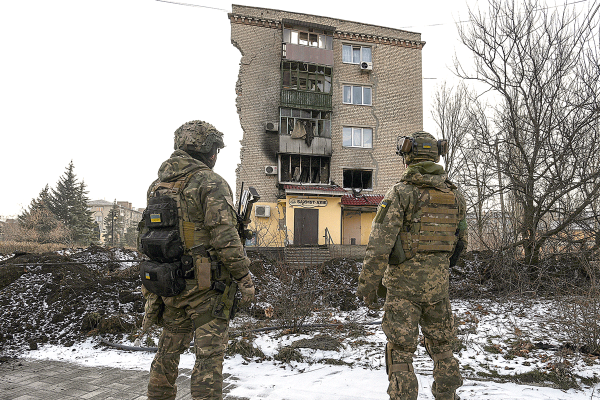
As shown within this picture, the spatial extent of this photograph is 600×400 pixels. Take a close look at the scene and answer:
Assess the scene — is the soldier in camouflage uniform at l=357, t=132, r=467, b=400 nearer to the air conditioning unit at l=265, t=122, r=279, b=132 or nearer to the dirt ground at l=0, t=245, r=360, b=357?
the dirt ground at l=0, t=245, r=360, b=357

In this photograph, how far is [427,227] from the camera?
282 centimetres

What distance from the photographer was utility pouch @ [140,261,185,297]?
7.90 ft

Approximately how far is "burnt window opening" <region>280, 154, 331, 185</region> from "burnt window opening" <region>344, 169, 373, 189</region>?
4.87 feet

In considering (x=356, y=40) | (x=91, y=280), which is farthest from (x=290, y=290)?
(x=356, y=40)

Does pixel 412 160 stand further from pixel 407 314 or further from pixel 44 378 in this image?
pixel 44 378

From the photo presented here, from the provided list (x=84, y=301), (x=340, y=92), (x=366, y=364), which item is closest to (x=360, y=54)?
(x=340, y=92)

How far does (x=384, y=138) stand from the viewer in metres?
22.3

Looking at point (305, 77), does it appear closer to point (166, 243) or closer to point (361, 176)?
point (361, 176)

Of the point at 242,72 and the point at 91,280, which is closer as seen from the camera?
the point at 91,280

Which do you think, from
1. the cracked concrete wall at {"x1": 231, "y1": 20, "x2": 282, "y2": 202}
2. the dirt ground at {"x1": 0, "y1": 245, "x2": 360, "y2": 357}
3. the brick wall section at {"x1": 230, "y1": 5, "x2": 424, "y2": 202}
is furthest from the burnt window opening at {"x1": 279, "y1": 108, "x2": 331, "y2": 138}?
the dirt ground at {"x1": 0, "y1": 245, "x2": 360, "y2": 357}

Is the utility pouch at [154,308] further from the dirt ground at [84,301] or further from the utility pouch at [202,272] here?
the dirt ground at [84,301]

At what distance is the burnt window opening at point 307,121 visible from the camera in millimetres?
20594

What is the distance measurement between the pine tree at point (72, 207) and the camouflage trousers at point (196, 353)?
38752 millimetres

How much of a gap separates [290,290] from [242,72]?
18.4 meters
